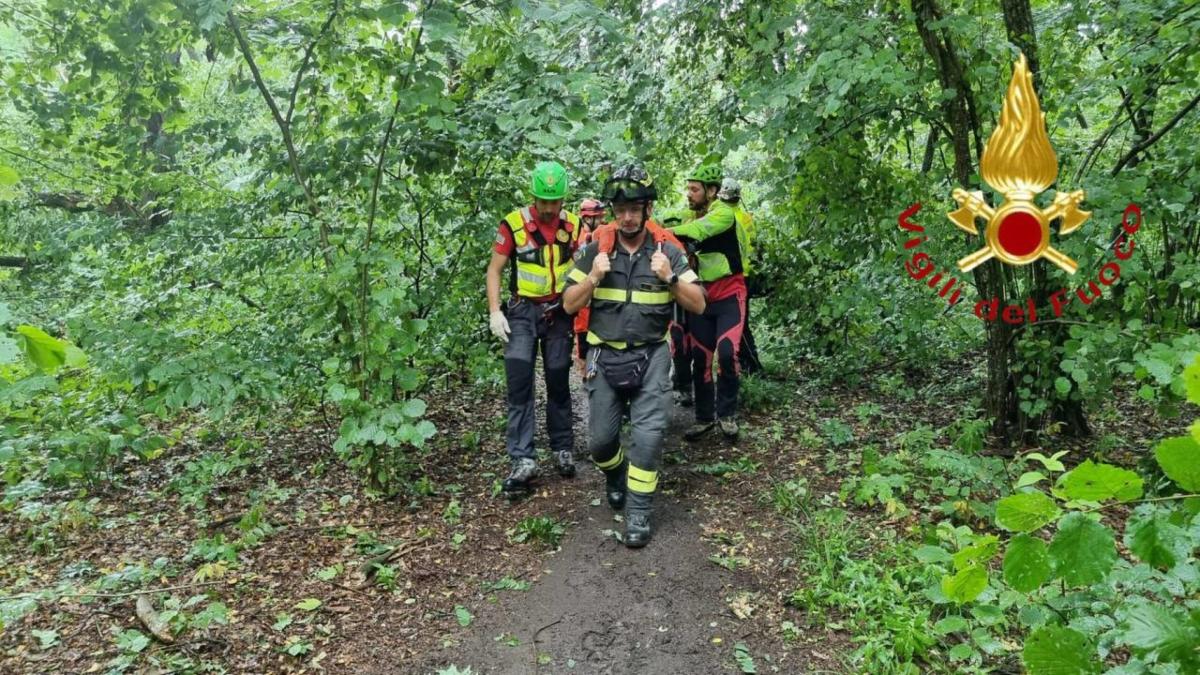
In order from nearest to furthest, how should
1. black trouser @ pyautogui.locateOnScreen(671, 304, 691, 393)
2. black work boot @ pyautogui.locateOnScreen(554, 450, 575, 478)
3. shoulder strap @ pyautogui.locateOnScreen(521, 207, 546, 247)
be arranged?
shoulder strap @ pyautogui.locateOnScreen(521, 207, 546, 247) → black work boot @ pyautogui.locateOnScreen(554, 450, 575, 478) → black trouser @ pyautogui.locateOnScreen(671, 304, 691, 393)

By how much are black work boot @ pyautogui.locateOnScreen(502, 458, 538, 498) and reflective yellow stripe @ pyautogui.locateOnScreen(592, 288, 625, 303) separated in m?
1.54

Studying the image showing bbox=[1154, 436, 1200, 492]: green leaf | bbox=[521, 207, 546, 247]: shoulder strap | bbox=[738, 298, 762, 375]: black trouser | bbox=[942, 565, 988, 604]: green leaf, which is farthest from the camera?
bbox=[738, 298, 762, 375]: black trouser

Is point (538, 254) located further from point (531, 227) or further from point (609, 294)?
point (609, 294)

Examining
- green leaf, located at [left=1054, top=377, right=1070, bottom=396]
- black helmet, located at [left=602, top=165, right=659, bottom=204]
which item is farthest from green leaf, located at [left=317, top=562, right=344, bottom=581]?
green leaf, located at [left=1054, top=377, right=1070, bottom=396]

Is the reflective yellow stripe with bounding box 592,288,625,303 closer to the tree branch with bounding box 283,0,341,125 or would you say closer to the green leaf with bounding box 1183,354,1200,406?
the tree branch with bounding box 283,0,341,125

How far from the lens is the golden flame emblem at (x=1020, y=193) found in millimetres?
1311

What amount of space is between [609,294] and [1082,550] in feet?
11.3

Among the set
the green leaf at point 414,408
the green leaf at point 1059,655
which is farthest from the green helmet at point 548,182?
the green leaf at point 1059,655

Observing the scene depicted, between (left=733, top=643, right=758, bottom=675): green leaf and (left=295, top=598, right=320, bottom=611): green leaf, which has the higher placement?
(left=295, top=598, right=320, bottom=611): green leaf

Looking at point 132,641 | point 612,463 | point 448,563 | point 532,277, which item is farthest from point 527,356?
point 132,641

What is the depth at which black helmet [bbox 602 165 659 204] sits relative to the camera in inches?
175

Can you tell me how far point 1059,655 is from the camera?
5.01ft

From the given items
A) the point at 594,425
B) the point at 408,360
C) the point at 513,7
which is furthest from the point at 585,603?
the point at 513,7

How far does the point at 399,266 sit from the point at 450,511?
1808 millimetres
